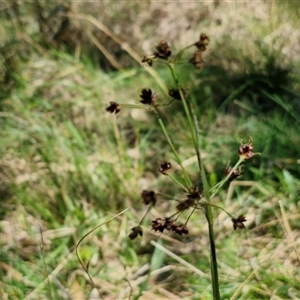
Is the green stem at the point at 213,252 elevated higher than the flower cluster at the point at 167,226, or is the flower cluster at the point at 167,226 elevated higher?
the flower cluster at the point at 167,226

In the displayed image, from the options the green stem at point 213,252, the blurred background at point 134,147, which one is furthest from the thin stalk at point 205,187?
the blurred background at point 134,147

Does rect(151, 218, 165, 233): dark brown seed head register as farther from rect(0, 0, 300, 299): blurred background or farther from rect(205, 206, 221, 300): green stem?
rect(0, 0, 300, 299): blurred background

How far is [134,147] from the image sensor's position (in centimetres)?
214

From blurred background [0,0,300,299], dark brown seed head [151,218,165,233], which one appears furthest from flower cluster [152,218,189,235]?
blurred background [0,0,300,299]

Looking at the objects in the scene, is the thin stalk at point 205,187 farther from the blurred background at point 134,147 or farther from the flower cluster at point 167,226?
the blurred background at point 134,147

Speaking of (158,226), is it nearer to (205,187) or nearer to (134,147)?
(205,187)

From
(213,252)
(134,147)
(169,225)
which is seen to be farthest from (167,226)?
(134,147)

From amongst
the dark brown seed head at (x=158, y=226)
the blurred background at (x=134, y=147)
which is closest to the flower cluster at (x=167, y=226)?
the dark brown seed head at (x=158, y=226)

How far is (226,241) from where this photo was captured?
63.0 inches

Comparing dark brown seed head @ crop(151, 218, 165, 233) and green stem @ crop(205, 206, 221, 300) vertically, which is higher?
dark brown seed head @ crop(151, 218, 165, 233)

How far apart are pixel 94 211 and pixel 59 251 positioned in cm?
20

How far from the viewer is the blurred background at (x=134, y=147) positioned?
1538 mm

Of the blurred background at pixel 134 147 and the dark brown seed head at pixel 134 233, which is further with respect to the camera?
the blurred background at pixel 134 147

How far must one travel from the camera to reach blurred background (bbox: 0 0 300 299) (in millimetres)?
1538
